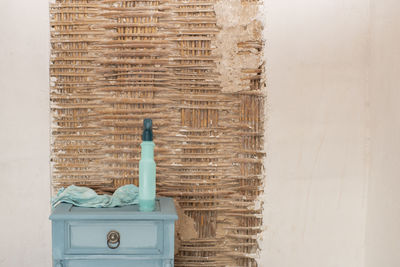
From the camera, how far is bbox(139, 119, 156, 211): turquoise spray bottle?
1244 millimetres

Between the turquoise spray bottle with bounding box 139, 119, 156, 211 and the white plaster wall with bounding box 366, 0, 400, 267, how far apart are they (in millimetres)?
859

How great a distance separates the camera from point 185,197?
152 centimetres

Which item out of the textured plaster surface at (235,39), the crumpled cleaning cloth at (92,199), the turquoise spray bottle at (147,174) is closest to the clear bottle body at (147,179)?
the turquoise spray bottle at (147,174)

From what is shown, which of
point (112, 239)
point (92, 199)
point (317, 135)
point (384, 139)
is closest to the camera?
point (112, 239)

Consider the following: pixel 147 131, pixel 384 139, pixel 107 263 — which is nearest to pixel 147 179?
pixel 147 131

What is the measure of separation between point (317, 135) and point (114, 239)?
0.88 metres

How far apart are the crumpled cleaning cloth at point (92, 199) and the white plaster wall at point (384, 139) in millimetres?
919

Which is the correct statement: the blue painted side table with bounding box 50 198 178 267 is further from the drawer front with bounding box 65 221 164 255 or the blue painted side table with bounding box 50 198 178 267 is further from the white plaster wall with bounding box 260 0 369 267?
the white plaster wall with bounding box 260 0 369 267

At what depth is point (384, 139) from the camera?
4.67 ft

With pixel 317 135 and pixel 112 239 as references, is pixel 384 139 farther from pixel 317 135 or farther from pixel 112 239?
pixel 112 239

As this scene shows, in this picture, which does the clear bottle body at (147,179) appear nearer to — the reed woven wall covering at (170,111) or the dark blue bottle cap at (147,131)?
the dark blue bottle cap at (147,131)

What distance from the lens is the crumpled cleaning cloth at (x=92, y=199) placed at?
1.31m

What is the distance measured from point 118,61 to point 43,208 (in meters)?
0.66

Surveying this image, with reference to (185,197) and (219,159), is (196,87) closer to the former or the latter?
(219,159)
